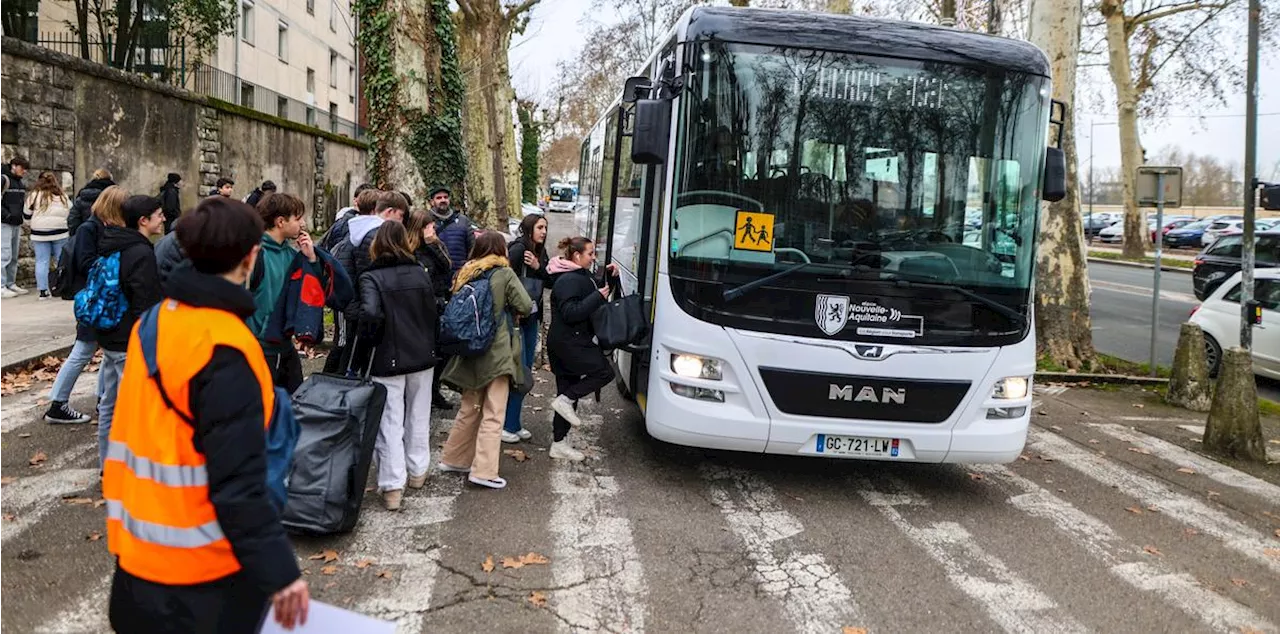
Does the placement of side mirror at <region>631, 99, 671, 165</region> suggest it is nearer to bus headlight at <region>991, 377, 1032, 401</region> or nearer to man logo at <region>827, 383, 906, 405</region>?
man logo at <region>827, 383, 906, 405</region>

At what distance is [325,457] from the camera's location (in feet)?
16.7

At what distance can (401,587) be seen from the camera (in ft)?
15.4

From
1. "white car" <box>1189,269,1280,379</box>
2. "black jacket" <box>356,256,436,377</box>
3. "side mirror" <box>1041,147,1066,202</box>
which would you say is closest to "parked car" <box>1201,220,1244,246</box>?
"white car" <box>1189,269,1280,379</box>

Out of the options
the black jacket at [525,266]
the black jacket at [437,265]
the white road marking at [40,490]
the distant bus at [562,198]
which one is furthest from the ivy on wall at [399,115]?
the distant bus at [562,198]

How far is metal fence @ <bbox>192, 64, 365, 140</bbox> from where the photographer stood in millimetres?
25547

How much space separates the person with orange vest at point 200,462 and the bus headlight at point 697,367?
13.0 feet

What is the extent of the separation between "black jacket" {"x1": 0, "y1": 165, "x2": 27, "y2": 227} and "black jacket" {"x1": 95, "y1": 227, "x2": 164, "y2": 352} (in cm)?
817

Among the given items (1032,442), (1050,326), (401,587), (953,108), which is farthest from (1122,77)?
(401,587)

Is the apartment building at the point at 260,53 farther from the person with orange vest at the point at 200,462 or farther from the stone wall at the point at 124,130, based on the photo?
the person with orange vest at the point at 200,462

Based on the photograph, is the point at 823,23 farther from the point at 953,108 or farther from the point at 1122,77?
the point at 1122,77

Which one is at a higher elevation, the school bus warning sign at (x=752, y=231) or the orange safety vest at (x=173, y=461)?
the school bus warning sign at (x=752, y=231)

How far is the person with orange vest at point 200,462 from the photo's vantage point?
2.36 meters

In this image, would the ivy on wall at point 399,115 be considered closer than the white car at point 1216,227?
Yes

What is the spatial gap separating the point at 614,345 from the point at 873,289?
1707 mm
